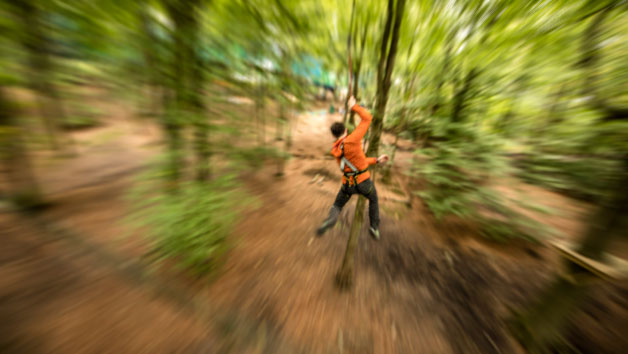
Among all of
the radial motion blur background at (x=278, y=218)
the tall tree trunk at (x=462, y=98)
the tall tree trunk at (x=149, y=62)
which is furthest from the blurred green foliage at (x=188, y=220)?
the tall tree trunk at (x=462, y=98)

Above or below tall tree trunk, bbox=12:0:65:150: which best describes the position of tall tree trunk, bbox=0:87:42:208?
below

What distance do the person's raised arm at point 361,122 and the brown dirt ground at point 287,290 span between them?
2658mm

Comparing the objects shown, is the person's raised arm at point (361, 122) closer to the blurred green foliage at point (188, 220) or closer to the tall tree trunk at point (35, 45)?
the blurred green foliage at point (188, 220)

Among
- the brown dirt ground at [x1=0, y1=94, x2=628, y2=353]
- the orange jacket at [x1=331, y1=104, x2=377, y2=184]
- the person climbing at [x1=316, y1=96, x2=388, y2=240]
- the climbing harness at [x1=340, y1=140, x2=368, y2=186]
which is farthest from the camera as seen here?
the climbing harness at [x1=340, y1=140, x2=368, y2=186]

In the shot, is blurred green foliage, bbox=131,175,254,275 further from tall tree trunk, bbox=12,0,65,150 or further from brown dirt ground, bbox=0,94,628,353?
tall tree trunk, bbox=12,0,65,150

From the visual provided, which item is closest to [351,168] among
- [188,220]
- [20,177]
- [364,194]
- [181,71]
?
Result: [364,194]

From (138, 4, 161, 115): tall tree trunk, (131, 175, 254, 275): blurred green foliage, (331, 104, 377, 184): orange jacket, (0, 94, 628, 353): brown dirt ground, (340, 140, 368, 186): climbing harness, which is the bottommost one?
(0, 94, 628, 353): brown dirt ground

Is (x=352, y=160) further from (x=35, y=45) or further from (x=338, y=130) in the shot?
(x=35, y=45)

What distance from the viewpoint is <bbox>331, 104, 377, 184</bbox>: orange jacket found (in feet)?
9.58

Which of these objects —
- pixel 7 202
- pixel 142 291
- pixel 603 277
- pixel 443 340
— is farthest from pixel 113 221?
pixel 603 277

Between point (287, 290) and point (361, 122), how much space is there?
312 centimetres

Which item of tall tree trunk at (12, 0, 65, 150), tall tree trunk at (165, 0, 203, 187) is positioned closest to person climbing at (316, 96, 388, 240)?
tall tree trunk at (165, 0, 203, 187)

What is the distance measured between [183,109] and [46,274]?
130 inches

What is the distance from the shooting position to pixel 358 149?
333 centimetres
